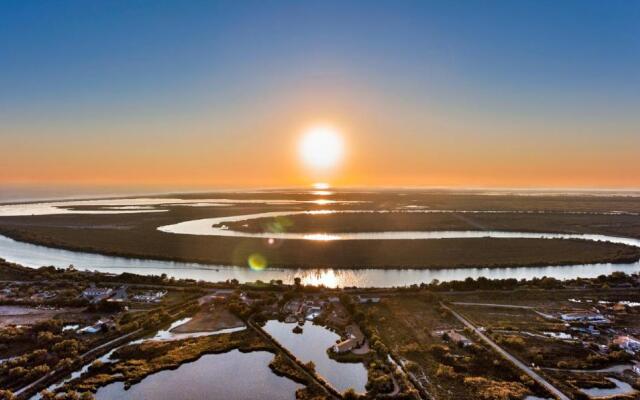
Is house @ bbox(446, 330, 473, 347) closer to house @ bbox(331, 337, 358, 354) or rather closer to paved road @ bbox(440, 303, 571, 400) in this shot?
paved road @ bbox(440, 303, 571, 400)

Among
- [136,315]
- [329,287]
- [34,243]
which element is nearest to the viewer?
[136,315]

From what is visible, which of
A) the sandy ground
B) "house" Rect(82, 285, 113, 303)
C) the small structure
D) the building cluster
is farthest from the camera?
"house" Rect(82, 285, 113, 303)

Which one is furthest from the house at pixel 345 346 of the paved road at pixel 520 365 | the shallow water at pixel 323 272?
the shallow water at pixel 323 272

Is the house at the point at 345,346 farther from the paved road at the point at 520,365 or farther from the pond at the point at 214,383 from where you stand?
the paved road at the point at 520,365

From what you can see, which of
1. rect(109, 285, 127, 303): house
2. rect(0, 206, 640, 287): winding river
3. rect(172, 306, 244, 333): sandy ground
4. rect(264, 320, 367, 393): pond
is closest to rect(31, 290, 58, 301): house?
rect(109, 285, 127, 303): house

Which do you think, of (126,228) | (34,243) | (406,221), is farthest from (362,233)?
(34,243)

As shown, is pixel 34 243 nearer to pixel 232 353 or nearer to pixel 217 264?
pixel 217 264
